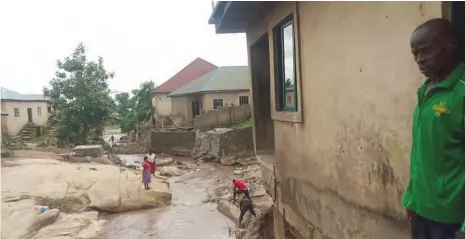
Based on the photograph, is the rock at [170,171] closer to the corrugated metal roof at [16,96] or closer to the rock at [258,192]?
the rock at [258,192]

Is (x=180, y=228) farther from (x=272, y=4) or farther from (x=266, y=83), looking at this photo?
(x=272, y=4)

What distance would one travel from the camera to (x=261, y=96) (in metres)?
7.84

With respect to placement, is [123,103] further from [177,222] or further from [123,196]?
[177,222]

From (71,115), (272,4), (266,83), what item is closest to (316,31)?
(272,4)

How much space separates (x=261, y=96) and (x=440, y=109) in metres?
5.98

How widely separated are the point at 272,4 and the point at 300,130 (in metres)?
1.99

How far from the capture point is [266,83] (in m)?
7.80

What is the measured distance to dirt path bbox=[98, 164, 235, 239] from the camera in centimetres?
1178

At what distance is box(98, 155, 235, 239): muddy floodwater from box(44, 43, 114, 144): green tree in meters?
12.8

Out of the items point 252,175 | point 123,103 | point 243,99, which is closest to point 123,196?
point 252,175

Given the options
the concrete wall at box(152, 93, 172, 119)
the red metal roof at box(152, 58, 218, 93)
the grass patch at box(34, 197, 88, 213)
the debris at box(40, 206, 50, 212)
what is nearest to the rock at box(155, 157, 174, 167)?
the grass patch at box(34, 197, 88, 213)

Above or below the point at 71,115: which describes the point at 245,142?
below

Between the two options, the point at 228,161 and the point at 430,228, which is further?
the point at 228,161

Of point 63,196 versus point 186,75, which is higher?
point 186,75
